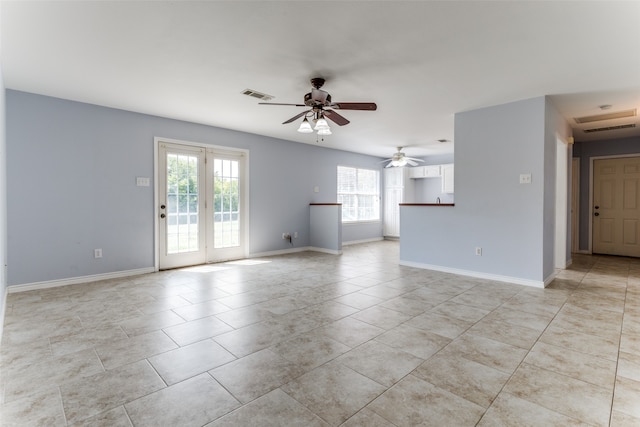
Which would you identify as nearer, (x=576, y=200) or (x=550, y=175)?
(x=550, y=175)

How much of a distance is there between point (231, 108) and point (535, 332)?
14.2ft

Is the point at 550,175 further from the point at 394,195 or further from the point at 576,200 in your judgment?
the point at 394,195

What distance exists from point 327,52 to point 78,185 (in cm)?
374

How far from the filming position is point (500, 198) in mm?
4301

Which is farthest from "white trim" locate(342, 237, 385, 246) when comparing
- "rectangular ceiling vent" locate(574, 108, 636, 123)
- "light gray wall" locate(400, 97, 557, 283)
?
"rectangular ceiling vent" locate(574, 108, 636, 123)

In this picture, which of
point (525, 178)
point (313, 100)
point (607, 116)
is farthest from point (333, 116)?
point (607, 116)

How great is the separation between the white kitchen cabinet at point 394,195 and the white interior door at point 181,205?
17.6 ft

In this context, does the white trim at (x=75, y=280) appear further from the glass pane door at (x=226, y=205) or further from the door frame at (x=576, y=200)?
the door frame at (x=576, y=200)

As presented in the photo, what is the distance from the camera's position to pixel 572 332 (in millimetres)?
2664

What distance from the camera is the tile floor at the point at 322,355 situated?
1667mm

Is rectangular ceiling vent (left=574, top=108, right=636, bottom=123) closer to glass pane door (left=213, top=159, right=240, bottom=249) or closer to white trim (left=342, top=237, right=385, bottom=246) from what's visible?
white trim (left=342, top=237, right=385, bottom=246)

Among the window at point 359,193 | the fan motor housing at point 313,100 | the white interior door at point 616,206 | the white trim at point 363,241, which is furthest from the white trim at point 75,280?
the white interior door at point 616,206

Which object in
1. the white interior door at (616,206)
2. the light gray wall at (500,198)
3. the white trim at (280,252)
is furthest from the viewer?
the white trim at (280,252)

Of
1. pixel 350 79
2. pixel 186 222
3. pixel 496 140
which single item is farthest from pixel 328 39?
pixel 186 222
